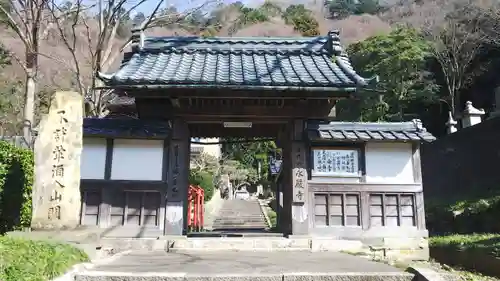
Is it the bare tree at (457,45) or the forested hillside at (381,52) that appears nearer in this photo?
the forested hillside at (381,52)

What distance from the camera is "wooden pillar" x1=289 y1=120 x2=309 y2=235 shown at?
8.62m

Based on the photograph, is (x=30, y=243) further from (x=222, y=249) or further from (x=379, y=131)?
(x=379, y=131)

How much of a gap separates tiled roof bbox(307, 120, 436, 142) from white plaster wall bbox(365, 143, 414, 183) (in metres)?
0.28

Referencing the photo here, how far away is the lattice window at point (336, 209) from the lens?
878cm

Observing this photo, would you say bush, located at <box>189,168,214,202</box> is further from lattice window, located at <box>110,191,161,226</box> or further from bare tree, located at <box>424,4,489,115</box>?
bare tree, located at <box>424,4,489,115</box>

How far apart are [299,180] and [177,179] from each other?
2589 mm

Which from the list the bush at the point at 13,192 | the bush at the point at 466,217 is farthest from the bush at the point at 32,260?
the bush at the point at 466,217

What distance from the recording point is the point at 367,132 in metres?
8.93

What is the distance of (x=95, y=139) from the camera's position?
8.79 m

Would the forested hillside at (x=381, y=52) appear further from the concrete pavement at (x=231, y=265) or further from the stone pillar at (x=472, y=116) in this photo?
the concrete pavement at (x=231, y=265)

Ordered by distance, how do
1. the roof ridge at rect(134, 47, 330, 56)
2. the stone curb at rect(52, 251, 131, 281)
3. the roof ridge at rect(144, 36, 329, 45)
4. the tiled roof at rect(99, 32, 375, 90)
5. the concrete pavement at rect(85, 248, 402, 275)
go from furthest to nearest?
the roof ridge at rect(144, 36, 329, 45)
the roof ridge at rect(134, 47, 330, 56)
the tiled roof at rect(99, 32, 375, 90)
the concrete pavement at rect(85, 248, 402, 275)
the stone curb at rect(52, 251, 131, 281)

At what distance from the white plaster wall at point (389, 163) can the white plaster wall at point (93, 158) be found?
571 centimetres

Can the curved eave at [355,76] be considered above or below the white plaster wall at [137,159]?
above

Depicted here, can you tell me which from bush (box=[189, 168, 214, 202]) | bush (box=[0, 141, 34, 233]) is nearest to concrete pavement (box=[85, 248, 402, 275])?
bush (box=[0, 141, 34, 233])
